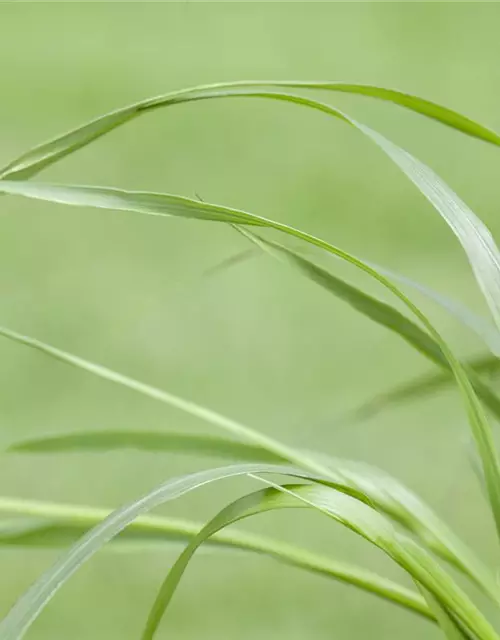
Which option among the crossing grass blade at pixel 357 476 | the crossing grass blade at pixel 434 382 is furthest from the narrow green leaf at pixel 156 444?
the crossing grass blade at pixel 434 382

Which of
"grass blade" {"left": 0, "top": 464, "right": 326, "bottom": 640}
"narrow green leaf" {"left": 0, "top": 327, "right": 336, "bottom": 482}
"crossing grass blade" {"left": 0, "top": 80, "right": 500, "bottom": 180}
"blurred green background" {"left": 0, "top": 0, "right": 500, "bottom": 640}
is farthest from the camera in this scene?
"blurred green background" {"left": 0, "top": 0, "right": 500, "bottom": 640}

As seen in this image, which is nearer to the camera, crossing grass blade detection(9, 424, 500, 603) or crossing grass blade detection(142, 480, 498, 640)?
crossing grass blade detection(142, 480, 498, 640)

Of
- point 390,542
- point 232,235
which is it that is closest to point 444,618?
point 390,542

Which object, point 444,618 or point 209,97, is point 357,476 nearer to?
point 444,618

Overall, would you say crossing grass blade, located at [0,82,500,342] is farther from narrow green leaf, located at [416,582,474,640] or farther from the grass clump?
narrow green leaf, located at [416,582,474,640]

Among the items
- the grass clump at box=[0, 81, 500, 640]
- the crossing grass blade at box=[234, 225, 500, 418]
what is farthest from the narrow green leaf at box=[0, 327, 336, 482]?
the crossing grass blade at box=[234, 225, 500, 418]

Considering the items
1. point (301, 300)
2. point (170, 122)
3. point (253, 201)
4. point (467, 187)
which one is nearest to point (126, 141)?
point (170, 122)

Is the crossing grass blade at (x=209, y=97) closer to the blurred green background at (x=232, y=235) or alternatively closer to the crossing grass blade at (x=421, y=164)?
the crossing grass blade at (x=421, y=164)
